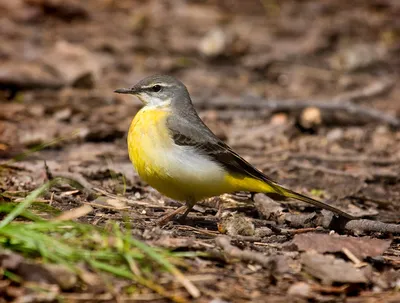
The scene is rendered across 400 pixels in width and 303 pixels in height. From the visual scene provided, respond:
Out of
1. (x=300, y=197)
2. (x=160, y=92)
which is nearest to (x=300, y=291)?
(x=300, y=197)

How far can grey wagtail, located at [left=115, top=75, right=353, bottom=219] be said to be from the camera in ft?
19.0

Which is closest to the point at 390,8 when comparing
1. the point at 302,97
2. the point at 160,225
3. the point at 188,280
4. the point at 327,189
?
the point at 302,97

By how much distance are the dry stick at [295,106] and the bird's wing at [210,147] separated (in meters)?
3.71

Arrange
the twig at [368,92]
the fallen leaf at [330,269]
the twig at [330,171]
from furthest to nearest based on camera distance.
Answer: the twig at [368,92] < the twig at [330,171] < the fallen leaf at [330,269]

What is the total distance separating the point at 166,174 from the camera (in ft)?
18.8

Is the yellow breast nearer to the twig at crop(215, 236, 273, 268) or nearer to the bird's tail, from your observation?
the bird's tail

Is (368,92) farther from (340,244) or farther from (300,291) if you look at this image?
(300,291)

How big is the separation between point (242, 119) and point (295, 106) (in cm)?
76

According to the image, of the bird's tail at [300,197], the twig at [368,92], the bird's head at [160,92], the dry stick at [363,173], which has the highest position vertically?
the bird's head at [160,92]

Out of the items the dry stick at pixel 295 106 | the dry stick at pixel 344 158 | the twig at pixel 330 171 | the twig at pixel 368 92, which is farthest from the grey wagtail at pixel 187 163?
the twig at pixel 368 92

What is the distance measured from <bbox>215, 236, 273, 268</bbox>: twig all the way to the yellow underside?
124 centimetres

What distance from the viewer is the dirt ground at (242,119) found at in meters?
4.56

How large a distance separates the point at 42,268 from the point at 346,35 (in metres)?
10.6

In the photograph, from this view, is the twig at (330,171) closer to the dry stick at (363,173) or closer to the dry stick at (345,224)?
the dry stick at (363,173)
